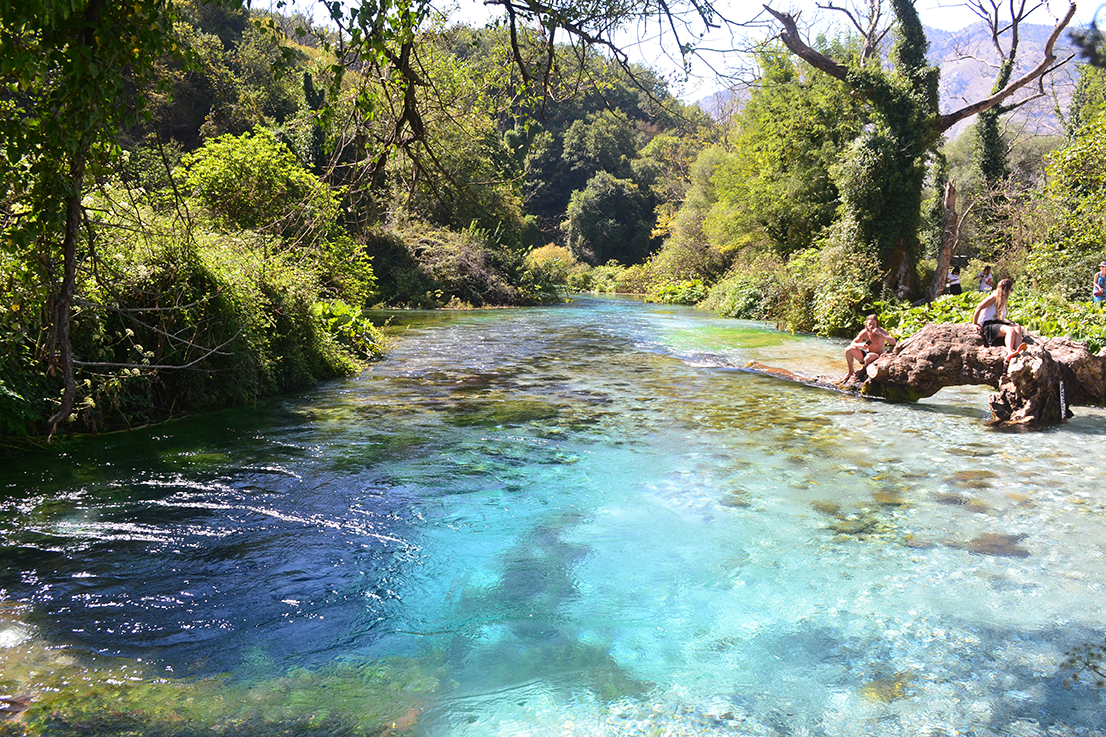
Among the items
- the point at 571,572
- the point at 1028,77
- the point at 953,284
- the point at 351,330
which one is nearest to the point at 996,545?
the point at 571,572

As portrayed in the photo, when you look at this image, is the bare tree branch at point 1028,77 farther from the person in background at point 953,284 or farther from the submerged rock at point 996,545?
the submerged rock at point 996,545

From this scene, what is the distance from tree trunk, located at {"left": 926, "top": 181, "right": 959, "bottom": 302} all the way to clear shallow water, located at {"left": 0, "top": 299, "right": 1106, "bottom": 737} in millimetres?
13707

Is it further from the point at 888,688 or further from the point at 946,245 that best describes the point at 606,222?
the point at 888,688

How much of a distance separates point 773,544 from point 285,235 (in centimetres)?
1214

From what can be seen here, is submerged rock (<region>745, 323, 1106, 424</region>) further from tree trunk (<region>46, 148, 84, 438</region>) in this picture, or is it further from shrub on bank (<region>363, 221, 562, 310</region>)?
shrub on bank (<region>363, 221, 562, 310</region>)

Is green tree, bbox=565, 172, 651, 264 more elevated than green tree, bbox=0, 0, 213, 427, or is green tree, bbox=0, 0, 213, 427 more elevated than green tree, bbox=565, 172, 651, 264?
green tree, bbox=565, 172, 651, 264

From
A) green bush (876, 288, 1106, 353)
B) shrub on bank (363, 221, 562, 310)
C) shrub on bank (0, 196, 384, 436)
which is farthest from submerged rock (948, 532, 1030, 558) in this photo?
shrub on bank (363, 221, 562, 310)

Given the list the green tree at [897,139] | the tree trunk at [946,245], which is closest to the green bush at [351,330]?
the green tree at [897,139]

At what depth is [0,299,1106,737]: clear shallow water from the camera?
3533mm

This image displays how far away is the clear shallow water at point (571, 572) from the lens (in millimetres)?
3533

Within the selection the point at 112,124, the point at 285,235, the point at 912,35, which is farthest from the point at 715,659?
the point at 912,35

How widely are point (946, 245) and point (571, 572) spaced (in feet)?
66.9

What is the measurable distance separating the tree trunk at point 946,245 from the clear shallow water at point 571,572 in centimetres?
1371

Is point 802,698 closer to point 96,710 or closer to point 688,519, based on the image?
point 688,519
